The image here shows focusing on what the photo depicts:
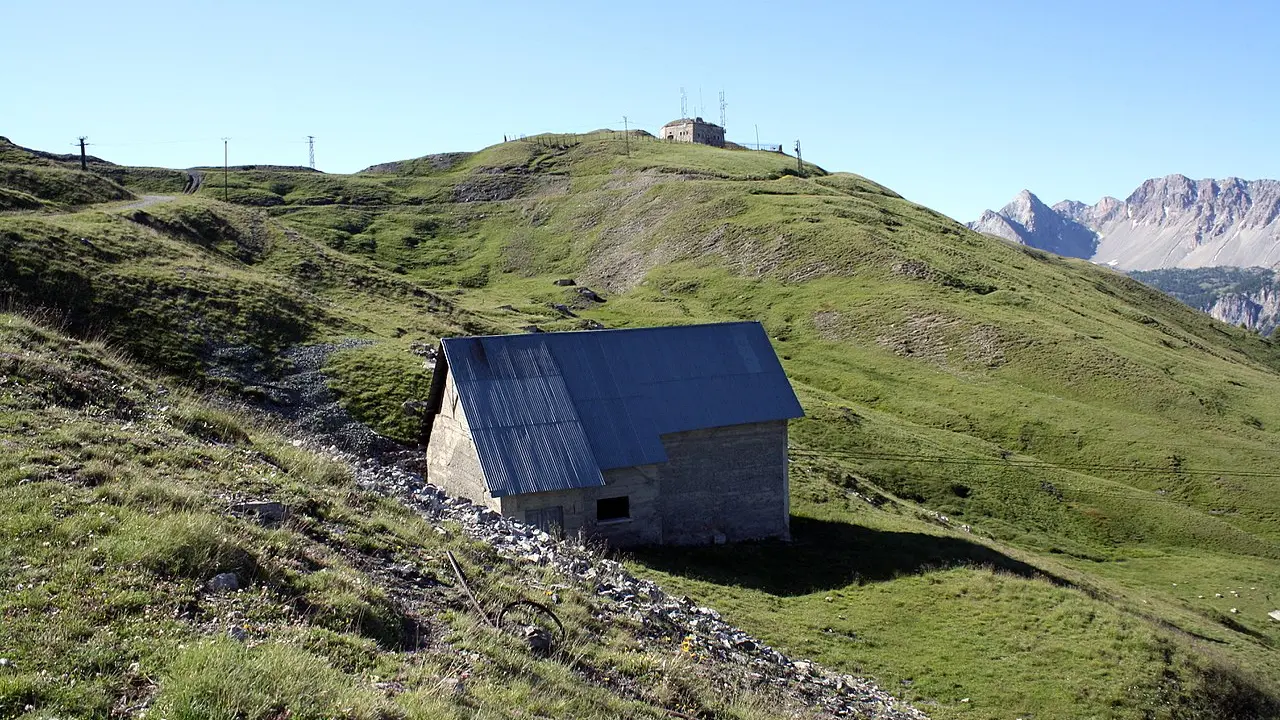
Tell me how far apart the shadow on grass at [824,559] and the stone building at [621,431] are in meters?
1.27

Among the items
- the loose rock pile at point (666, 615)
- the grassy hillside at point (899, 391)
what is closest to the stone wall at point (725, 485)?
the grassy hillside at point (899, 391)

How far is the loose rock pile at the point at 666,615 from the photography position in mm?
18094

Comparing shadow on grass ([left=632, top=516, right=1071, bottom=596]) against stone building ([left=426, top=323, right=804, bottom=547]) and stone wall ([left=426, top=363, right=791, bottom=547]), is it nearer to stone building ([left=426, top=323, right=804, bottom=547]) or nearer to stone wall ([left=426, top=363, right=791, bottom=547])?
stone wall ([left=426, top=363, right=791, bottom=547])

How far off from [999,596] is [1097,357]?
2003 inches

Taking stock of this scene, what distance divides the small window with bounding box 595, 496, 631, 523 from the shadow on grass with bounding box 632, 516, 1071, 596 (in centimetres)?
145

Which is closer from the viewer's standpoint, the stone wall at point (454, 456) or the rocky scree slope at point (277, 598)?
the rocky scree slope at point (277, 598)

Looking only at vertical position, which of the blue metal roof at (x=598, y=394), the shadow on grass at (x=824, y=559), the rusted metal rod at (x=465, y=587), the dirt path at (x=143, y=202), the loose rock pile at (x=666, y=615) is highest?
the dirt path at (x=143, y=202)

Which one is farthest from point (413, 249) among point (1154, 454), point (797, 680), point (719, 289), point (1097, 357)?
point (797, 680)

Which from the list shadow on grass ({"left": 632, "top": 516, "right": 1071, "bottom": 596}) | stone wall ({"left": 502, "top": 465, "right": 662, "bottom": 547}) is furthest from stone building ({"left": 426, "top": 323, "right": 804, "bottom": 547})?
shadow on grass ({"left": 632, "top": 516, "right": 1071, "bottom": 596})

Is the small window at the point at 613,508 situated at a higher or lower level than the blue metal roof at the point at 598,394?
lower

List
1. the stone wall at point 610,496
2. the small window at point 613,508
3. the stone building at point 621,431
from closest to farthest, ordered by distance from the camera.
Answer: the stone wall at point 610,496 → the stone building at point 621,431 → the small window at point 613,508

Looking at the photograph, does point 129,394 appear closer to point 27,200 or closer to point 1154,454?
point 27,200

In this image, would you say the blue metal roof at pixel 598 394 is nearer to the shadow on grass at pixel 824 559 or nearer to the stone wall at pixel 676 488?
the stone wall at pixel 676 488

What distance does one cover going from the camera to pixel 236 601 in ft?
37.7
